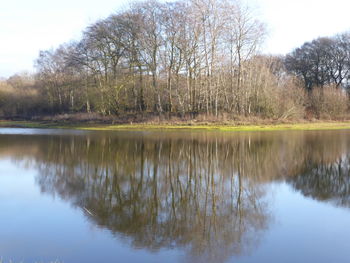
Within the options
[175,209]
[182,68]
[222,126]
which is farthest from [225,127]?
[175,209]

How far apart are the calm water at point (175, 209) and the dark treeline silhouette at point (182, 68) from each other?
25.1 meters

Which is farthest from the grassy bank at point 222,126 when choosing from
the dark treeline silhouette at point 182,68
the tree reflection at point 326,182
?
the tree reflection at point 326,182

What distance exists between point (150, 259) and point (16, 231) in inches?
135

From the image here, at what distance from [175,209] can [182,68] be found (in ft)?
114

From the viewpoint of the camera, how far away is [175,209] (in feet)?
28.3

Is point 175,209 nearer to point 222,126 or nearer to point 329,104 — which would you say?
point 222,126

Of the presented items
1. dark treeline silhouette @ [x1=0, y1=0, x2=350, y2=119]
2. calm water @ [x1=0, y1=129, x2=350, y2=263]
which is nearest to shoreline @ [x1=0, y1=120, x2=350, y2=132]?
dark treeline silhouette @ [x1=0, y1=0, x2=350, y2=119]

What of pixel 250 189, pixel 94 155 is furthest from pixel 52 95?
pixel 250 189

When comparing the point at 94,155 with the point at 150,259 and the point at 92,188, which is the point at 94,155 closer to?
the point at 92,188

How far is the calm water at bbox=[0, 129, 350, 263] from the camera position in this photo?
20.8ft

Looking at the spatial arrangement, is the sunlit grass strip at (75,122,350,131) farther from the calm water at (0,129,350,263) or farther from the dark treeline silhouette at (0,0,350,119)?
the calm water at (0,129,350,263)

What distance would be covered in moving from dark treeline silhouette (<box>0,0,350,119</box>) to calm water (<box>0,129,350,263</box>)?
25097mm

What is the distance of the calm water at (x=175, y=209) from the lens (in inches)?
249

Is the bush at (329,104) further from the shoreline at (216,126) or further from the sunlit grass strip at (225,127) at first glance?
the sunlit grass strip at (225,127)
